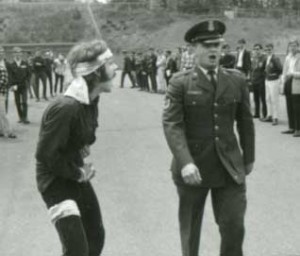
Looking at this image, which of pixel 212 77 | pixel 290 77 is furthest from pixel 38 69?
pixel 212 77

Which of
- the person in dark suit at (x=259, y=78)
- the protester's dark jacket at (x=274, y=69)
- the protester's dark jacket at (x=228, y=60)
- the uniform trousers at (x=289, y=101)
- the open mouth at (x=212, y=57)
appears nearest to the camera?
the open mouth at (x=212, y=57)

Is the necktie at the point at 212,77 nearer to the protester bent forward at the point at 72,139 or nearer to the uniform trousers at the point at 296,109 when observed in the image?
the protester bent forward at the point at 72,139

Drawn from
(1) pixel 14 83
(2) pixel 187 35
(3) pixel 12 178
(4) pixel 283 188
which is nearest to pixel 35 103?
(1) pixel 14 83

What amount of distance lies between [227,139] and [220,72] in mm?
493

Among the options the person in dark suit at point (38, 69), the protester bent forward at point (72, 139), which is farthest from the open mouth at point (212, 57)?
the person in dark suit at point (38, 69)

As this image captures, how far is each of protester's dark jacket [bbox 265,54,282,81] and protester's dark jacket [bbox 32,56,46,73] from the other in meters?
11.1

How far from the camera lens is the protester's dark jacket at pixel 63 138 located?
532 cm

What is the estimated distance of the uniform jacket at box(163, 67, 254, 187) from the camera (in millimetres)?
6117

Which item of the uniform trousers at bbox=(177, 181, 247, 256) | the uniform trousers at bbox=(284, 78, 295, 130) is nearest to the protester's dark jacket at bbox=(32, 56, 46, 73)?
the uniform trousers at bbox=(284, 78, 295, 130)

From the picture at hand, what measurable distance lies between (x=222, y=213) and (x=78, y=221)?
45.1 inches

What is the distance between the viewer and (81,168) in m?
5.50

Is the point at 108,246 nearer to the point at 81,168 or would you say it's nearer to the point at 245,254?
the point at 245,254

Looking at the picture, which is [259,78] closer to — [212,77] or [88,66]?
[212,77]

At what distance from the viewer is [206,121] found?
6121 millimetres
